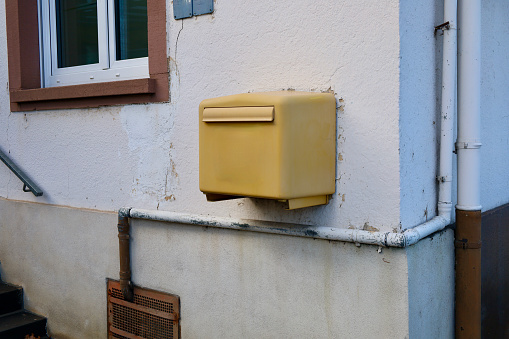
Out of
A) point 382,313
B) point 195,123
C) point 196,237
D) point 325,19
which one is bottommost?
point 382,313

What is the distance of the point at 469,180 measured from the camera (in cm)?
303

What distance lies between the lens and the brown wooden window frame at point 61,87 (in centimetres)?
353

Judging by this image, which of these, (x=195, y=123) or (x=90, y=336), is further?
(x=90, y=336)

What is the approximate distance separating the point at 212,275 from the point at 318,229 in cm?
83

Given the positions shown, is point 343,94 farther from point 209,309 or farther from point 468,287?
point 209,309

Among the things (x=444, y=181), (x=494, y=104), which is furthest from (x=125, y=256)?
(x=494, y=104)

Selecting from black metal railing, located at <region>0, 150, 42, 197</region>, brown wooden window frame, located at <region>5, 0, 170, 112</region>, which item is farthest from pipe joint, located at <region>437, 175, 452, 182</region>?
black metal railing, located at <region>0, 150, 42, 197</region>

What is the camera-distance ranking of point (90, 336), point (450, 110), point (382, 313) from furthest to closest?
point (90, 336) → point (450, 110) → point (382, 313)

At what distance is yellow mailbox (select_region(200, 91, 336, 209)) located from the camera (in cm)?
251

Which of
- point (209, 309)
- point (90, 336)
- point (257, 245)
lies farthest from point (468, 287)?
point (90, 336)

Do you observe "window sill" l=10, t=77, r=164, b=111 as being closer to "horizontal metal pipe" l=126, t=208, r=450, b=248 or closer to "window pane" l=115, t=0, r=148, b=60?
"window pane" l=115, t=0, r=148, b=60

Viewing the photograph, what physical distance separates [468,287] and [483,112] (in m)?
1.08

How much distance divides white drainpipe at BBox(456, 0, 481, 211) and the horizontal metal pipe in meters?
0.22

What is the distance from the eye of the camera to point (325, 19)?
9.11ft
